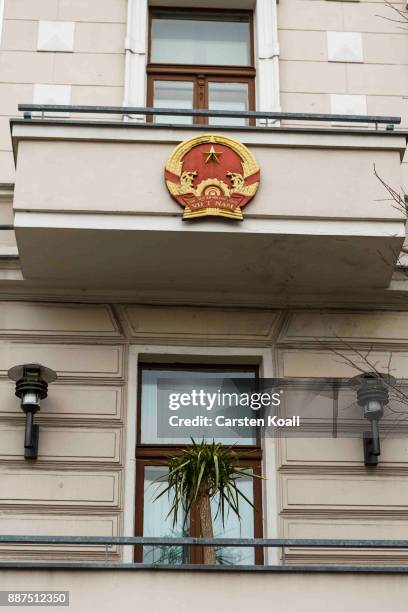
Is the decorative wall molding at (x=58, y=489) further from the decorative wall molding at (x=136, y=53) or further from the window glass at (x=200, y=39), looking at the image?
the window glass at (x=200, y=39)

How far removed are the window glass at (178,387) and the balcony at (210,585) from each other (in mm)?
2535

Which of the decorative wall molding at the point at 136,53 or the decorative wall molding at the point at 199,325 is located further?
the decorative wall molding at the point at 136,53

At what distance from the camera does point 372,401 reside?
35.7ft

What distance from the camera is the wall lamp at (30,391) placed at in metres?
10.6

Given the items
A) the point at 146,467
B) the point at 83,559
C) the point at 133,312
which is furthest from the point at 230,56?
the point at 83,559

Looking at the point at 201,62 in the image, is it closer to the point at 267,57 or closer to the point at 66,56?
the point at 267,57

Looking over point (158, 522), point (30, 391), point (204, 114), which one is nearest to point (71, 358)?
point (30, 391)

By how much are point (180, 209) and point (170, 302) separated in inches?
45.8

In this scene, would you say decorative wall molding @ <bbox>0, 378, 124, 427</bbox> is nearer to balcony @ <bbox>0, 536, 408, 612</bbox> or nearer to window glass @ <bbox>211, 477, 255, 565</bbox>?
window glass @ <bbox>211, 477, 255, 565</bbox>

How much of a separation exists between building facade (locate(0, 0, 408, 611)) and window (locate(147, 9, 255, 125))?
1.47 ft

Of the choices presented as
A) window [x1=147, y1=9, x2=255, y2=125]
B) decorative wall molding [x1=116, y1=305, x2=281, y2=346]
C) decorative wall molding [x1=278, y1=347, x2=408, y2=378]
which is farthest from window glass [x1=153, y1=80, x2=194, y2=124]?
decorative wall molding [x1=278, y1=347, x2=408, y2=378]

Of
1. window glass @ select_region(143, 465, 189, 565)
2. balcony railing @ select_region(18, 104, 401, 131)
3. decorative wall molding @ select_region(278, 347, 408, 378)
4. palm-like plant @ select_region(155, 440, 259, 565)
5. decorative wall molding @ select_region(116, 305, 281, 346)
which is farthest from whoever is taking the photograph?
decorative wall molding @ select_region(116, 305, 281, 346)

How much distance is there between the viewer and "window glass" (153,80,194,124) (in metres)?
12.6

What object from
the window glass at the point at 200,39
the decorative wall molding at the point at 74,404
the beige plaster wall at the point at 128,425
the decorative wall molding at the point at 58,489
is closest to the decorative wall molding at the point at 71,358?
the beige plaster wall at the point at 128,425
